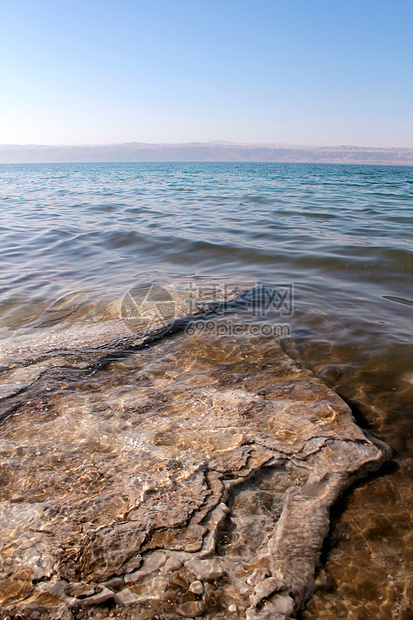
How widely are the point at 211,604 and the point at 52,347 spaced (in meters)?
2.67

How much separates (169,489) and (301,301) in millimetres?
3471

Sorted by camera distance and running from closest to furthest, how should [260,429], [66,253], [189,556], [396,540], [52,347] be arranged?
[189,556] → [396,540] → [260,429] → [52,347] → [66,253]

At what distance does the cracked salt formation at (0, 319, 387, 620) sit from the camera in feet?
4.64

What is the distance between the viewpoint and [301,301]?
15.9 feet

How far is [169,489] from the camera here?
185 cm

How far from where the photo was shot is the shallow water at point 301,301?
171cm

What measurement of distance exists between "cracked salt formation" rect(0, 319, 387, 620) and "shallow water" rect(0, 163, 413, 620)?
0.45 ft

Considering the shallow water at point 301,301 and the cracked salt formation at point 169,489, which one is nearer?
the cracked salt formation at point 169,489

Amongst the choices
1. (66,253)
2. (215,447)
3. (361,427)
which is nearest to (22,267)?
(66,253)

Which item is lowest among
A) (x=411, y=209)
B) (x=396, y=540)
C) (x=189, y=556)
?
(x=396, y=540)

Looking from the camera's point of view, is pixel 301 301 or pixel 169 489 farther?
pixel 301 301

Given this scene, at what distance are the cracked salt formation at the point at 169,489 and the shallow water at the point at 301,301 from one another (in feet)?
0.45

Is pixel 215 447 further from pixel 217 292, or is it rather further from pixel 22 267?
pixel 22 267

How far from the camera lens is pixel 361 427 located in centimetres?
249
